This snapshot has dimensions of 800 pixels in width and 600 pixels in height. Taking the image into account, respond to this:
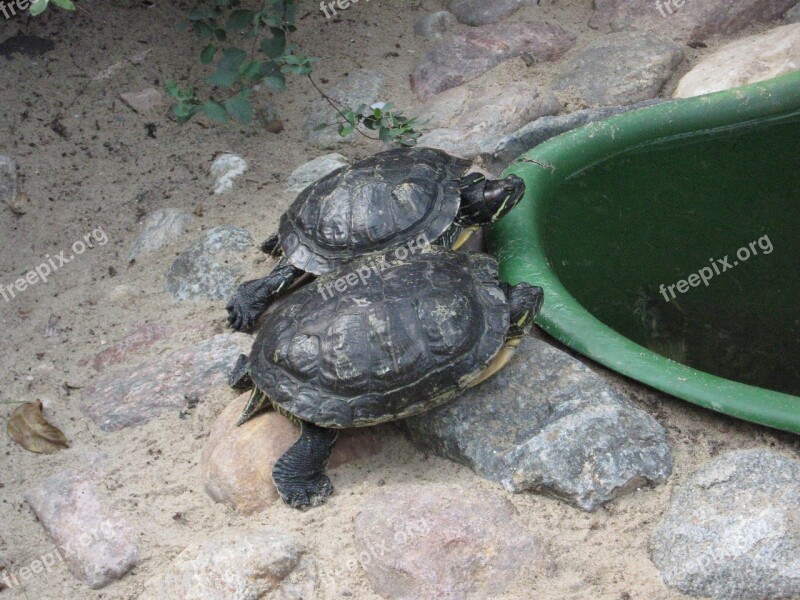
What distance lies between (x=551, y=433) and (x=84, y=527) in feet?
4.82

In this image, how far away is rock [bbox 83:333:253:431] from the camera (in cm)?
320

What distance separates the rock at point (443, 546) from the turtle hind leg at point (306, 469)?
18 centimetres

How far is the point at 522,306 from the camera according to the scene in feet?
9.64

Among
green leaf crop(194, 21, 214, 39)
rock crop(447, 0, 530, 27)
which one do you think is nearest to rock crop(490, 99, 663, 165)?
rock crop(447, 0, 530, 27)

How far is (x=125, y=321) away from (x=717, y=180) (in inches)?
102

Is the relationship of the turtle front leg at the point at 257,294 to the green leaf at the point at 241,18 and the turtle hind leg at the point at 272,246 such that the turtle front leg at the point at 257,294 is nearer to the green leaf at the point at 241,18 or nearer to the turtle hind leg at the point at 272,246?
the turtle hind leg at the point at 272,246

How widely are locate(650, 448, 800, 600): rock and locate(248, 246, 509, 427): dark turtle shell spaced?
73cm

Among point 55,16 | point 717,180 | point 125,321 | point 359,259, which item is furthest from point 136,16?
point 717,180

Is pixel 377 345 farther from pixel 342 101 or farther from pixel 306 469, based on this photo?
pixel 342 101

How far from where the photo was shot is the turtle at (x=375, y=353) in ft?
9.07

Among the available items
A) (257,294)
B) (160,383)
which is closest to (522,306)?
(257,294)

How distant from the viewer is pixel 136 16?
4.92 metres

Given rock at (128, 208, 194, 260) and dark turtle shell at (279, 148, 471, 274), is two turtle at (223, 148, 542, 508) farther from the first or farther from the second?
rock at (128, 208, 194, 260)

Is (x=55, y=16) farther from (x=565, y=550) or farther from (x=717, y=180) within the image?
(x=565, y=550)
